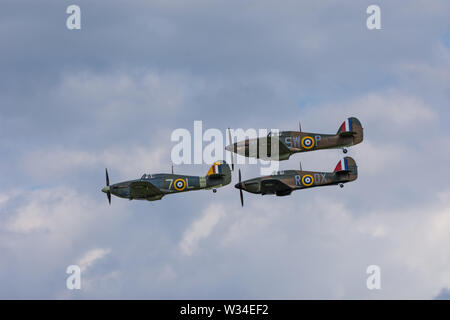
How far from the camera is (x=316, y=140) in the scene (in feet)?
406

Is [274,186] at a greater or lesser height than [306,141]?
lesser

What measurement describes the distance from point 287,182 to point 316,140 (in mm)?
5609

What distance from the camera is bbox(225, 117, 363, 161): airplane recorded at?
124 metres

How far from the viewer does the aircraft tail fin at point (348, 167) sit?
122 metres

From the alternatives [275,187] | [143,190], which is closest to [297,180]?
[275,187]

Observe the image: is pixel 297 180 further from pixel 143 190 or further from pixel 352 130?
pixel 143 190

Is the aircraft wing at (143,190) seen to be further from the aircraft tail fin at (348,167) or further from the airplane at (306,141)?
the aircraft tail fin at (348,167)

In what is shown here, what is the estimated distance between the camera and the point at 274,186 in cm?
12162

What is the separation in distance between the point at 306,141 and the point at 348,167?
16.6 ft
